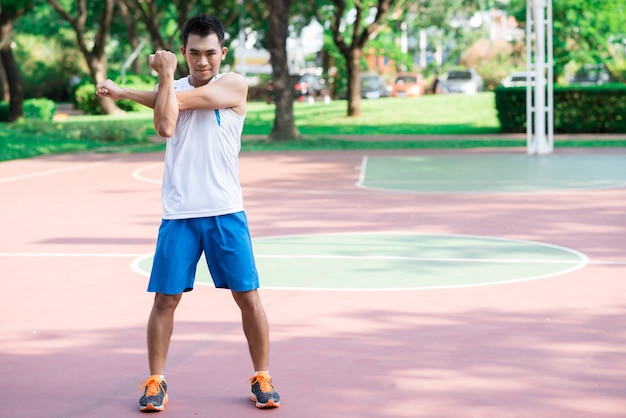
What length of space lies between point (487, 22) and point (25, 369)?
88.9 m

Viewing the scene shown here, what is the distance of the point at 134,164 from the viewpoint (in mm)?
22703

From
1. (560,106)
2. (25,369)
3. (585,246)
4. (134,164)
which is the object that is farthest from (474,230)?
(560,106)

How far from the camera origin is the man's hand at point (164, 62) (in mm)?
5309

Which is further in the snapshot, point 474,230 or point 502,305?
point 474,230

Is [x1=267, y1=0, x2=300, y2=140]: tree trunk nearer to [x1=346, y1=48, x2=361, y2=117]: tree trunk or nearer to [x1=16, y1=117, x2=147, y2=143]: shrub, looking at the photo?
[x1=16, y1=117, x2=147, y2=143]: shrub

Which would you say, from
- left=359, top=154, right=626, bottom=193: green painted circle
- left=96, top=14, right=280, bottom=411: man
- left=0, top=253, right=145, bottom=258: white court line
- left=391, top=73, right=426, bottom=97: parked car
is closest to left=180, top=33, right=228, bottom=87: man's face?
left=96, top=14, right=280, bottom=411: man

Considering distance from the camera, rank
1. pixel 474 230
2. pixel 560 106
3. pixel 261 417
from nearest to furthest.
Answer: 1. pixel 261 417
2. pixel 474 230
3. pixel 560 106

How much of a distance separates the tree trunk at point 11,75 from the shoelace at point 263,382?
32.9 meters

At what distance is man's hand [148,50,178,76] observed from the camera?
17.4 feet

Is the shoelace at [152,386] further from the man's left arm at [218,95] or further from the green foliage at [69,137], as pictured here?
the green foliage at [69,137]

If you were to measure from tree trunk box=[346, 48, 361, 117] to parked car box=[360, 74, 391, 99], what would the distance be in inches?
673

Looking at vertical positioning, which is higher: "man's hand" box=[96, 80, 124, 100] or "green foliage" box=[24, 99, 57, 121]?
→ "man's hand" box=[96, 80, 124, 100]

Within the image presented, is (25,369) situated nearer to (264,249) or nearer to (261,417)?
(261,417)

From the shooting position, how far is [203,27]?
5512 mm
